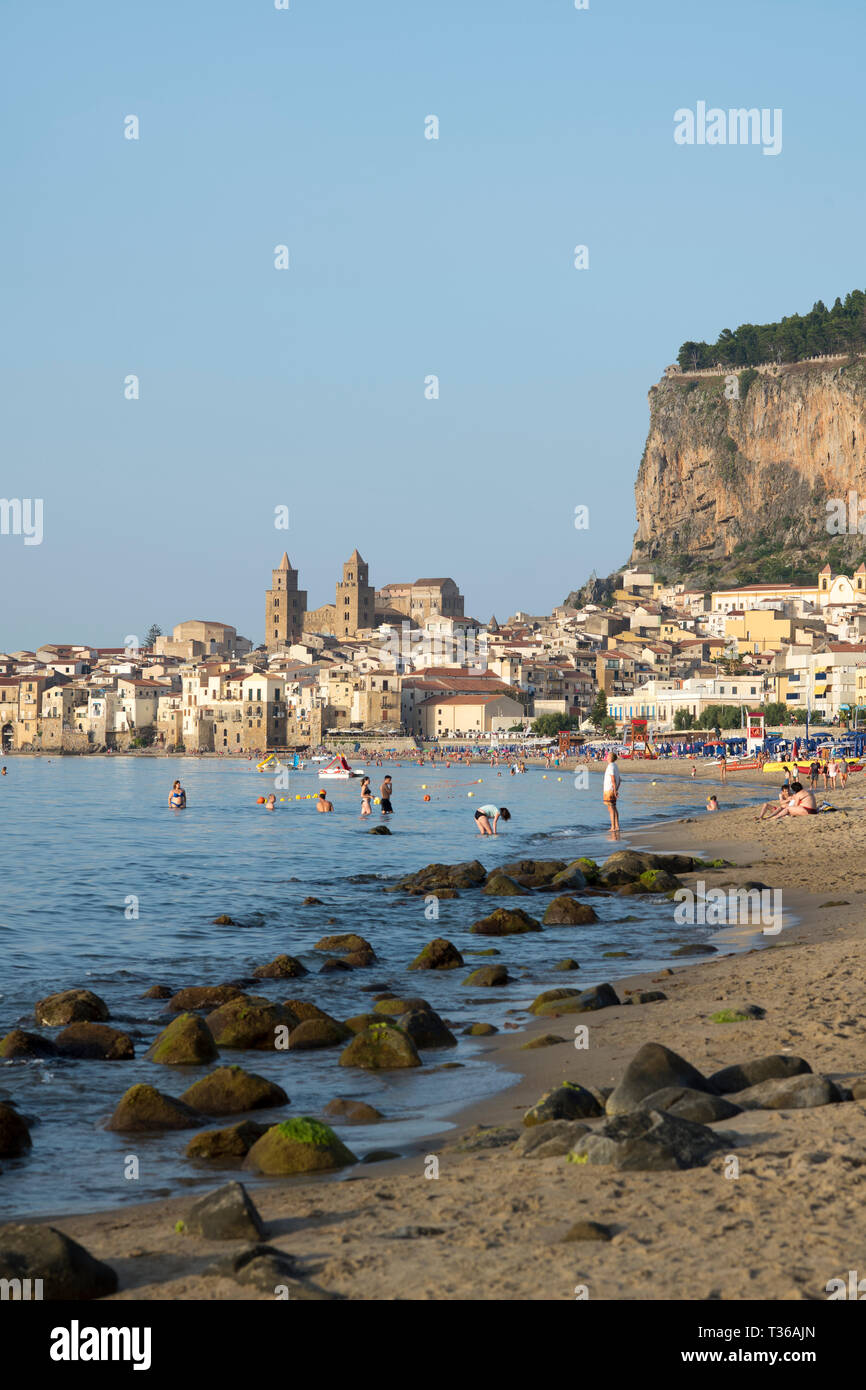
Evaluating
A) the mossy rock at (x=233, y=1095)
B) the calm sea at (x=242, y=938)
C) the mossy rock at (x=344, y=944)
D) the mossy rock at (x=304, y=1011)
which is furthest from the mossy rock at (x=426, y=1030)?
the mossy rock at (x=344, y=944)

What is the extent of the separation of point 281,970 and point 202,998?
1955 millimetres

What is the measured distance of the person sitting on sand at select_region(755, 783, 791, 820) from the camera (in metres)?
35.5

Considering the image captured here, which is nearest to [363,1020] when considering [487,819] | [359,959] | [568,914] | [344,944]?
[359,959]

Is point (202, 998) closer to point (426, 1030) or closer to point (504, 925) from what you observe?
point (426, 1030)

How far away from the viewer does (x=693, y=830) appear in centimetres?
3697

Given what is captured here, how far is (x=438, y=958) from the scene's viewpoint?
1641 cm

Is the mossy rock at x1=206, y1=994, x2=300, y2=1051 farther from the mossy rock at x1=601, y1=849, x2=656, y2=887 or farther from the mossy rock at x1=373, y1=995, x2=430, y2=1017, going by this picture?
the mossy rock at x1=601, y1=849, x2=656, y2=887

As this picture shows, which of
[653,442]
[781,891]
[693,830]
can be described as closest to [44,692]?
[653,442]

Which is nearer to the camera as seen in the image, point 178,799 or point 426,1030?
point 426,1030

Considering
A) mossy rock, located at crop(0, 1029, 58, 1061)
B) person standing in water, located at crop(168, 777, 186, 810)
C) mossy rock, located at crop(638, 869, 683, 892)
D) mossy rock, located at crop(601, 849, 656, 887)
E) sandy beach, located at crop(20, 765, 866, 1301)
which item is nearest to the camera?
sandy beach, located at crop(20, 765, 866, 1301)

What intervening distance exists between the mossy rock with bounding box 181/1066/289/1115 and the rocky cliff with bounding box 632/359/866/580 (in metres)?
170

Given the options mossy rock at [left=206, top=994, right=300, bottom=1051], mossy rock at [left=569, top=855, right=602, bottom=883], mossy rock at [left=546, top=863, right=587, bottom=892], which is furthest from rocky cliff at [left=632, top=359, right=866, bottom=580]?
mossy rock at [left=206, top=994, right=300, bottom=1051]
